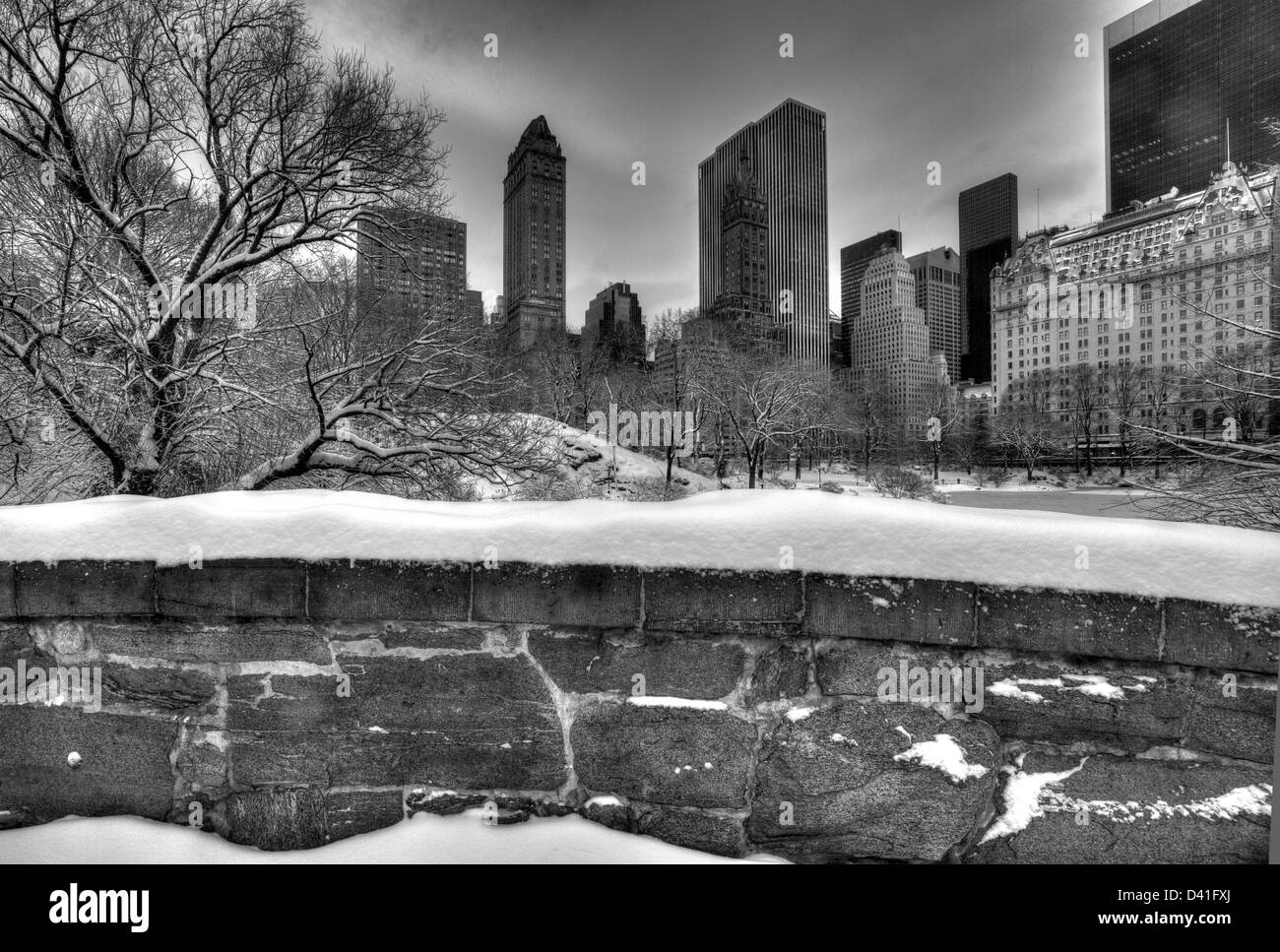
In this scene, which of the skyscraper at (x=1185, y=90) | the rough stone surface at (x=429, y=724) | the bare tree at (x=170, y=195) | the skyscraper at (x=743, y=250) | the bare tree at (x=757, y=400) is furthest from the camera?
the skyscraper at (x=743, y=250)

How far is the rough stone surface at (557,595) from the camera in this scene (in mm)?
1678

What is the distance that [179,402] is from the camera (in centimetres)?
743

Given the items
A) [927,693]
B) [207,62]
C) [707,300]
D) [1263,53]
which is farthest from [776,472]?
[927,693]

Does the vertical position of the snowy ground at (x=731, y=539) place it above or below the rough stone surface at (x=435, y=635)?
above

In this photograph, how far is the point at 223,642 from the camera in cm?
179

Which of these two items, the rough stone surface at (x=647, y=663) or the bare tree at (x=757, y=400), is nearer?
the rough stone surface at (x=647, y=663)

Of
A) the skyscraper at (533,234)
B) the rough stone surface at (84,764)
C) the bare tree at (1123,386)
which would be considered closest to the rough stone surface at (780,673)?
the rough stone surface at (84,764)

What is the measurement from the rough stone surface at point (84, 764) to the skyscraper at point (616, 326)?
4217cm

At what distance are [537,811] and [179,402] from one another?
8.22 m

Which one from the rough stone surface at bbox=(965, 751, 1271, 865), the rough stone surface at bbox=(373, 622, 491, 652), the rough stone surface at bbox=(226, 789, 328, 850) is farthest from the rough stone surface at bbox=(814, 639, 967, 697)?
the rough stone surface at bbox=(226, 789, 328, 850)

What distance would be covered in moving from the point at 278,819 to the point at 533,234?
68.2ft

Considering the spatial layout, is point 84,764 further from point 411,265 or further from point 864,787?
point 411,265

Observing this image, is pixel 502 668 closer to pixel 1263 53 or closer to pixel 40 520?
pixel 40 520

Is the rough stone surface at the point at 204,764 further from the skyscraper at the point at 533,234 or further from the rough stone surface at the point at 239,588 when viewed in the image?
the skyscraper at the point at 533,234
